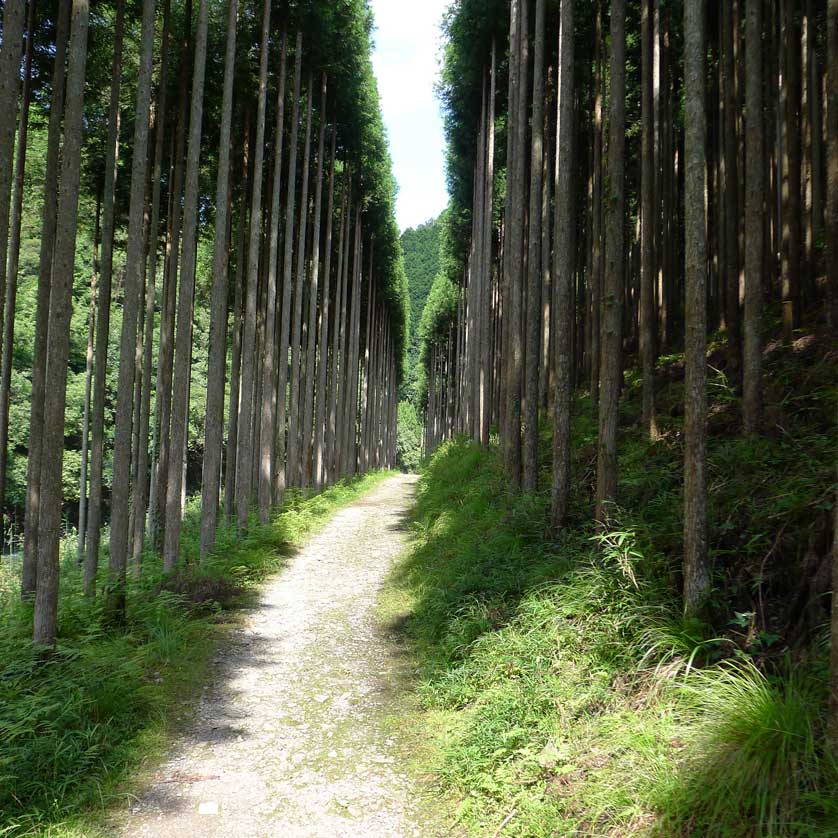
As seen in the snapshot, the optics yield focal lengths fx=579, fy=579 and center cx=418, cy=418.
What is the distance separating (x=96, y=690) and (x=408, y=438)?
2765 inches

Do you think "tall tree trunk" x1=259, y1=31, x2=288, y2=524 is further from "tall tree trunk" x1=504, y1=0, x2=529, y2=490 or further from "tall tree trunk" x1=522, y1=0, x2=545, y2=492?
"tall tree trunk" x1=522, y1=0, x2=545, y2=492

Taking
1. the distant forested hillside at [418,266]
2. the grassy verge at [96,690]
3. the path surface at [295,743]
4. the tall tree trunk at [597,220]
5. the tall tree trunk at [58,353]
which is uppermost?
the distant forested hillside at [418,266]

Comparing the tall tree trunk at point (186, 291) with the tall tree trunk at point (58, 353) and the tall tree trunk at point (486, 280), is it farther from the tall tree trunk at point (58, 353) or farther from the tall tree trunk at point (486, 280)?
the tall tree trunk at point (486, 280)

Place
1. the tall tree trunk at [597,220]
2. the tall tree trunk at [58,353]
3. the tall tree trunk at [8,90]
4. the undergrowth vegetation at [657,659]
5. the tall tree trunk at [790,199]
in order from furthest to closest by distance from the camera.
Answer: the tall tree trunk at [597,220]
the tall tree trunk at [790,199]
the tall tree trunk at [58,353]
the tall tree trunk at [8,90]
the undergrowth vegetation at [657,659]

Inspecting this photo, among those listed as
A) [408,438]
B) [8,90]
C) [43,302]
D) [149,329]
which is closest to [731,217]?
[8,90]

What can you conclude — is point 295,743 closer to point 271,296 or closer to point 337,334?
point 271,296

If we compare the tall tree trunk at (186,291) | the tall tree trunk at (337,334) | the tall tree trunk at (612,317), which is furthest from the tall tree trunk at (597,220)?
the tall tree trunk at (337,334)

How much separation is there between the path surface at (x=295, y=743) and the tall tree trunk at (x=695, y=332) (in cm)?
252

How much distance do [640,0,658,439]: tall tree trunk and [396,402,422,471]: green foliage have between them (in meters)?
61.3

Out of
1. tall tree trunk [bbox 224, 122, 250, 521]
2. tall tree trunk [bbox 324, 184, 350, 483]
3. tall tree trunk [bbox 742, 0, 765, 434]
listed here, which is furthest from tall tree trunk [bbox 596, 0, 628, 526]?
tall tree trunk [bbox 324, 184, 350, 483]

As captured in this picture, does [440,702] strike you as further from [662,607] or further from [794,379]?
[794,379]

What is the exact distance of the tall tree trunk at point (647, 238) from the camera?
8.34 meters

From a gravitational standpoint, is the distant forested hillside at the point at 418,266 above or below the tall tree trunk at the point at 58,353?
above

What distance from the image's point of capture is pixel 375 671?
5766mm
